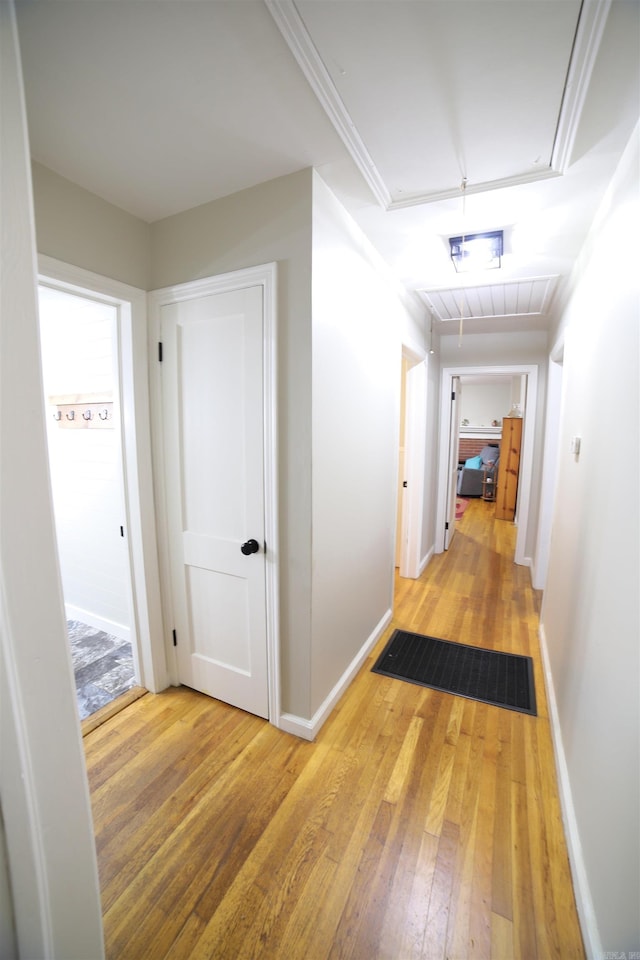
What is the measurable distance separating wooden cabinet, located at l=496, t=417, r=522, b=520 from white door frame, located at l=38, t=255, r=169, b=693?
554 cm

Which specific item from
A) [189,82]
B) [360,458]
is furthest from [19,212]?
[360,458]

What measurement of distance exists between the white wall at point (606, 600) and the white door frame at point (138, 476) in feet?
6.55

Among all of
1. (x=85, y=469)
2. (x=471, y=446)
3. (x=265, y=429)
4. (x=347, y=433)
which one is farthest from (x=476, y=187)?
(x=471, y=446)

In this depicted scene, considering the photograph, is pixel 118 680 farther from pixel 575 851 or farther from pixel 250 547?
pixel 575 851

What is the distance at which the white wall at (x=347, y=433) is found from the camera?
1664mm

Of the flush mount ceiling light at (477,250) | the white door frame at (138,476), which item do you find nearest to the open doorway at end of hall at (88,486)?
the white door frame at (138,476)

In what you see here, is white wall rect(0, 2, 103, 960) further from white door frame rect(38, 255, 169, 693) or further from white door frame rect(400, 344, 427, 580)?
white door frame rect(400, 344, 427, 580)

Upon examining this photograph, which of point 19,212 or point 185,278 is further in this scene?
point 185,278

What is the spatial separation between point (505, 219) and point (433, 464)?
2.69 meters

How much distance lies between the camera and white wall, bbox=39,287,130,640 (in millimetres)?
2441

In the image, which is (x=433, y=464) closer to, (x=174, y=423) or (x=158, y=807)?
(x=174, y=423)

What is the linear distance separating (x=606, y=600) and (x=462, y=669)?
1.38 m

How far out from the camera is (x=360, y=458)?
2.17 meters

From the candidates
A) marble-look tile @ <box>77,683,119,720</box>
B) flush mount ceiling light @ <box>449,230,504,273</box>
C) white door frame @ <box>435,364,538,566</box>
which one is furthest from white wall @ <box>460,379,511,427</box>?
marble-look tile @ <box>77,683,119,720</box>
